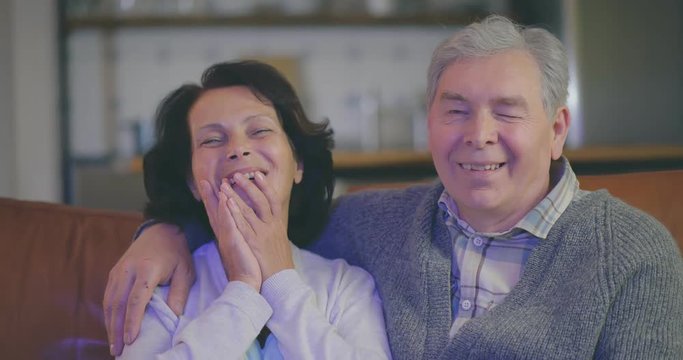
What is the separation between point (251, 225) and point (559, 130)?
2.09ft

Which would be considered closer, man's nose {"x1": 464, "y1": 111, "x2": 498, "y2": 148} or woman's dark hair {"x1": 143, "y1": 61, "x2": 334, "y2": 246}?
man's nose {"x1": 464, "y1": 111, "x2": 498, "y2": 148}

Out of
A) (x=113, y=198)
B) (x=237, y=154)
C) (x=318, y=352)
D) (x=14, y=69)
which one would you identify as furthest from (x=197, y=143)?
(x=14, y=69)

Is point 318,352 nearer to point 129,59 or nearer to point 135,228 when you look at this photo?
point 135,228

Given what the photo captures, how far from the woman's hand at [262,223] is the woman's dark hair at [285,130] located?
0.68 feet

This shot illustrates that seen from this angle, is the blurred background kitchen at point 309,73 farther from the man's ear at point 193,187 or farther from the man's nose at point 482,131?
the man's nose at point 482,131

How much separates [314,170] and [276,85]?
0.24 meters

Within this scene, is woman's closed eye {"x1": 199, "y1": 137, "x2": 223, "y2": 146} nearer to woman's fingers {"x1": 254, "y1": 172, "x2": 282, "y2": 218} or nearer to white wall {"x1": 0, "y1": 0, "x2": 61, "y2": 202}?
woman's fingers {"x1": 254, "y1": 172, "x2": 282, "y2": 218}

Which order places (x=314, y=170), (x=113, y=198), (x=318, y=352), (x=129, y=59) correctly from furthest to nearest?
(x=129, y=59) → (x=113, y=198) → (x=314, y=170) → (x=318, y=352)

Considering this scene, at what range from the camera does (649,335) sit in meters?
1.18

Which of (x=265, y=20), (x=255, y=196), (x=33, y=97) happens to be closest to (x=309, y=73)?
(x=265, y=20)

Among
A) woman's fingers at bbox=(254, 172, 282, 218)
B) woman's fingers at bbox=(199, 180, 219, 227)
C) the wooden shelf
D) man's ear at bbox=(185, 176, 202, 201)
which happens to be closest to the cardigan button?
woman's fingers at bbox=(254, 172, 282, 218)

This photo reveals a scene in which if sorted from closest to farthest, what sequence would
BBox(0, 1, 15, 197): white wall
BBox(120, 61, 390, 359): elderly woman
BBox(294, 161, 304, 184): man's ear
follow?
BBox(120, 61, 390, 359): elderly woman
BBox(294, 161, 304, 184): man's ear
BBox(0, 1, 15, 197): white wall

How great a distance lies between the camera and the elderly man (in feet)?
3.99

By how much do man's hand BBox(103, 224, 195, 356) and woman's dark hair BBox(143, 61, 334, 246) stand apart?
13cm
